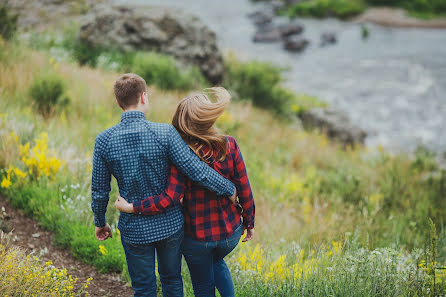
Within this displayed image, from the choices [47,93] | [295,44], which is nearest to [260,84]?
[47,93]

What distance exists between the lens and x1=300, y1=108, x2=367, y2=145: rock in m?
11.9

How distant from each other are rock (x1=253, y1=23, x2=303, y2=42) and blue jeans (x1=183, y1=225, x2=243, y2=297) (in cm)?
2421

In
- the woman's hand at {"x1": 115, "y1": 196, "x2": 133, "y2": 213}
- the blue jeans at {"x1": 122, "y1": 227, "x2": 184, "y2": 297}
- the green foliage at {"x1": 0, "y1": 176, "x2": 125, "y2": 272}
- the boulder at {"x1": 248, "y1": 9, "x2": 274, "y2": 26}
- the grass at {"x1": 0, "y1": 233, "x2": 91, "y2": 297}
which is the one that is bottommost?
the boulder at {"x1": 248, "y1": 9, "x2": 274, "y2": 26}

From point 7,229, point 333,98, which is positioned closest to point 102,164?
point 7,229

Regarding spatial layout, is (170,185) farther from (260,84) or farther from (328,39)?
(328,39)

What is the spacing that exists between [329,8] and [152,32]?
2348cm

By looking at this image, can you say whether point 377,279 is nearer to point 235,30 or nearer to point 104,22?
point 104,22

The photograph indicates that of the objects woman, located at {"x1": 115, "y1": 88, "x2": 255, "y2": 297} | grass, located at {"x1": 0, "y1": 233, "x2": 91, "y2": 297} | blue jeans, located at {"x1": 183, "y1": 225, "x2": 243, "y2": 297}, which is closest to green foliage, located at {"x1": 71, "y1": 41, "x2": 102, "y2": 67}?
grass, located at {"x1": 0, "y1": 233, "x2": 91, "y2": 297}

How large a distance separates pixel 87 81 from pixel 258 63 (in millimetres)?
6550

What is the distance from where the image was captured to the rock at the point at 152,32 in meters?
11.2

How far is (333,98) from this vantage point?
1644 centimetres

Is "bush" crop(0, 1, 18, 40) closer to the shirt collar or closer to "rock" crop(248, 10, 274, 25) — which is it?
the shirt collar

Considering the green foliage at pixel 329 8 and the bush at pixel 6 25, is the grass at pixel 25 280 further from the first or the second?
the green foliage at pixel 329 8

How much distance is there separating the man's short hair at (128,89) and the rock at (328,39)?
23.6 metres
